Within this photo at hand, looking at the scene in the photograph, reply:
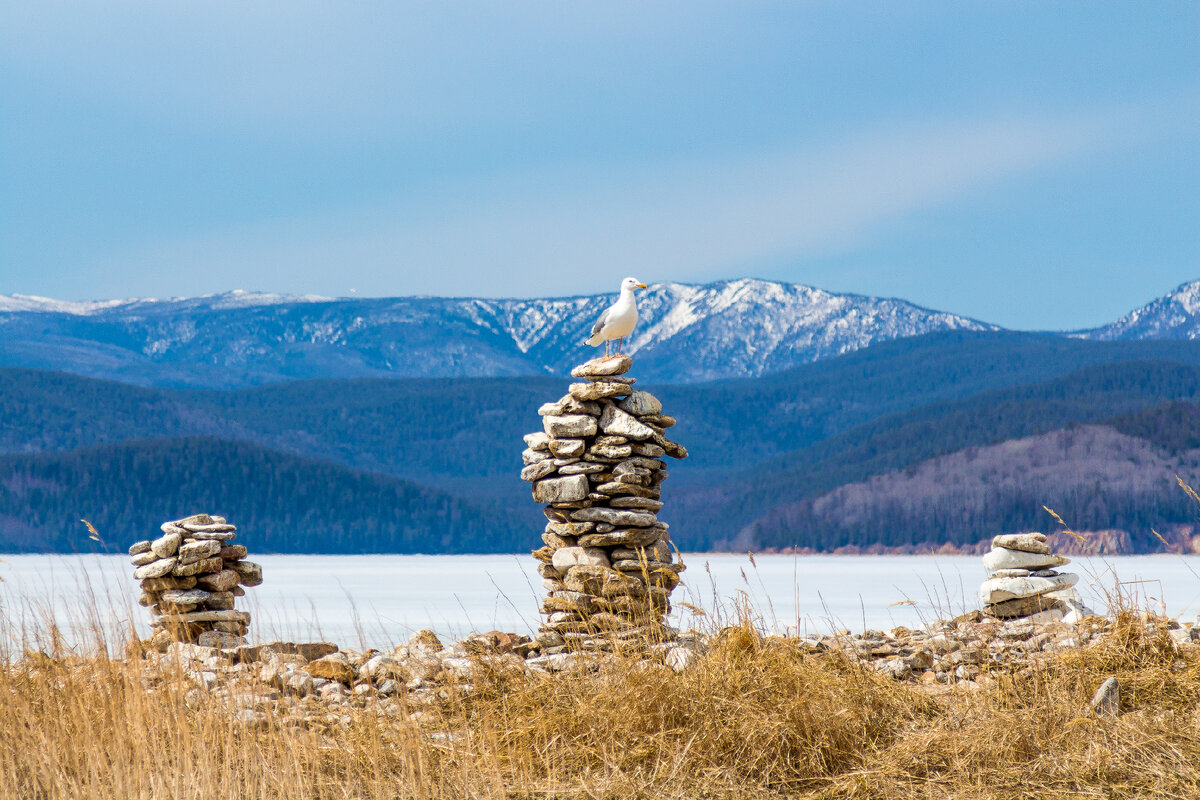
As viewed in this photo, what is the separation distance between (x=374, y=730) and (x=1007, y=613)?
35.1ft

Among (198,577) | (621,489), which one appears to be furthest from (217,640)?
(621,489)

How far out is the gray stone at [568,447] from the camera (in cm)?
1443

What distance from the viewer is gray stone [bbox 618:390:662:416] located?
48.3 ft

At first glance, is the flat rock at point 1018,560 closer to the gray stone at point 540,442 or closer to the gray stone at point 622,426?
the gray stone at point 622,426

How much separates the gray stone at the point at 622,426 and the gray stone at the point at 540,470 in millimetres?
814

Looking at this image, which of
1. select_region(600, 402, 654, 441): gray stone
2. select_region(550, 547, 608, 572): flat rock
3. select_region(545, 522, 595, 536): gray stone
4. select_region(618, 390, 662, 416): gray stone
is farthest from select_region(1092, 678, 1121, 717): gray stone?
select_region(618, 390, 662, 416): gray stone

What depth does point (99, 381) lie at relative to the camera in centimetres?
18712

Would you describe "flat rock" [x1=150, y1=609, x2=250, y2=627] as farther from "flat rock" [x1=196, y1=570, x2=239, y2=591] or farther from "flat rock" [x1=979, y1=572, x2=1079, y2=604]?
"flat rock" [x1=979, y1=572, x2=1079, y2=604]

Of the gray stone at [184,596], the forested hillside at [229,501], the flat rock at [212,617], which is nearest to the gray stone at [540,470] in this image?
the flat rock at [212,617]

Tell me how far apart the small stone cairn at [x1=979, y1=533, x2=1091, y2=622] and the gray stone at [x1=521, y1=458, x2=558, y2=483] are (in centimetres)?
587

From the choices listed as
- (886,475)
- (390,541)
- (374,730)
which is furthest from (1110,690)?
(390,541)

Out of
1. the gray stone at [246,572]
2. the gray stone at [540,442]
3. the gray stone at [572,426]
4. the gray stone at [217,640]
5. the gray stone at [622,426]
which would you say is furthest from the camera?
the gray stone at [540,442]

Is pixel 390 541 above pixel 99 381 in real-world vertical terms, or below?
below

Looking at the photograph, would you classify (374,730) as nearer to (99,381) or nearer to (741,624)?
(741,624)
